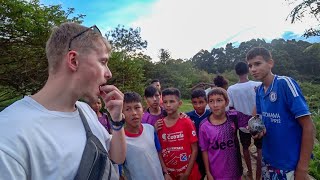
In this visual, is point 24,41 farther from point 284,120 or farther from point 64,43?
point 284,120

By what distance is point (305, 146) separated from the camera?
2170 millimetres

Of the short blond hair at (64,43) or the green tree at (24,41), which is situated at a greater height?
the green tree at (24,41)

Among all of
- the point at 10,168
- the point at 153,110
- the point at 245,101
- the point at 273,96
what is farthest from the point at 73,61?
the point at 245,101

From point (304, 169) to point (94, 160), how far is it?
1801 millimetres

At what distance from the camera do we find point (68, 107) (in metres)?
1.36

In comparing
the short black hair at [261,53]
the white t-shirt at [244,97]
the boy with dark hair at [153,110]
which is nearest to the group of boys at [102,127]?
the short black hair at [261,53]

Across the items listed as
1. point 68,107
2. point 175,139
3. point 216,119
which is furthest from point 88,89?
point 216,119

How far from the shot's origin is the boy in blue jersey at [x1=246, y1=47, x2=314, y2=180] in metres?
2.18

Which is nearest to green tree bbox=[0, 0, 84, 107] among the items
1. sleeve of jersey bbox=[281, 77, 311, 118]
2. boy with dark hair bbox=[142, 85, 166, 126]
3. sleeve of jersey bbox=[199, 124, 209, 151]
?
boy with dark hair bbox=[142, 85, 166, 126]

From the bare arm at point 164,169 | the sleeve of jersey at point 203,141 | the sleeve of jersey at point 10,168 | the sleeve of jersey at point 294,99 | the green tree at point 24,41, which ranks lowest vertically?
the bare arm at point 164,169

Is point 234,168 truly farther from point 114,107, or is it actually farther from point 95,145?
point 95,145

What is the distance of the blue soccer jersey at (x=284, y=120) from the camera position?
2211 mm

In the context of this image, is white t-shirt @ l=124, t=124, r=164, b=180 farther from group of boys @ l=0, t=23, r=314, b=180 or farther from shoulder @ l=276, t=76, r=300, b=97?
shoulder @ l=276, t=76, r=300, b=97

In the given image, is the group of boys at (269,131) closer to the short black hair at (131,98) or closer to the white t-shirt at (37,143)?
the short black hair at (131,98)
